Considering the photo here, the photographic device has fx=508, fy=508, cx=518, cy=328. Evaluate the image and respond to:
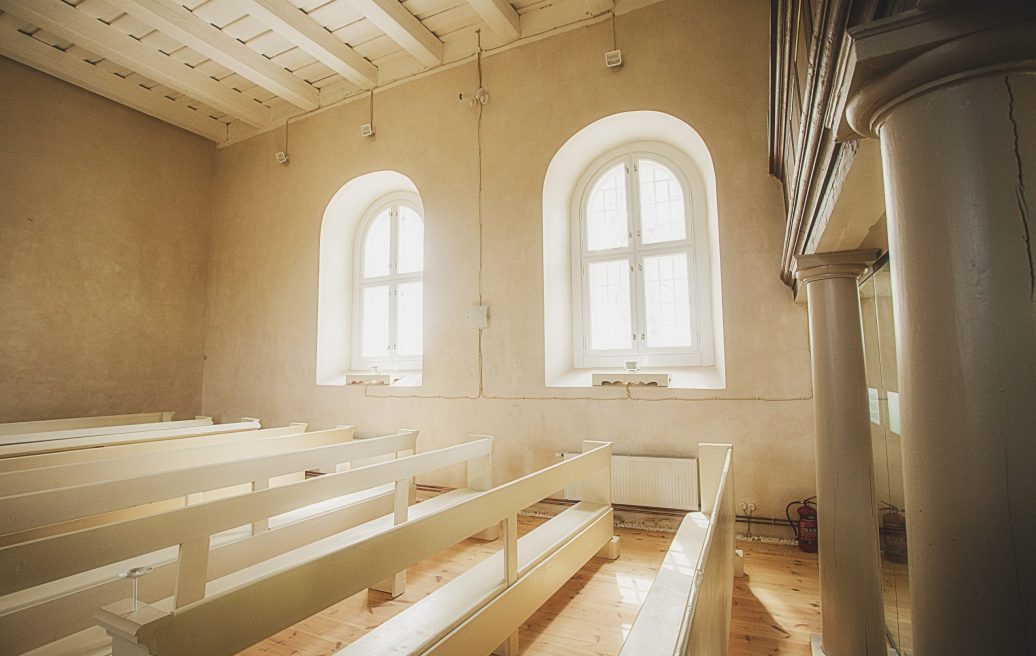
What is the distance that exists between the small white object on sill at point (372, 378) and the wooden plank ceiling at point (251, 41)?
320 centimetres

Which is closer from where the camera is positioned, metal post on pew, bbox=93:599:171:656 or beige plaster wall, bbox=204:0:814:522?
metal post on pew, bbox=93:599:171:656

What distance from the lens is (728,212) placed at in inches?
155

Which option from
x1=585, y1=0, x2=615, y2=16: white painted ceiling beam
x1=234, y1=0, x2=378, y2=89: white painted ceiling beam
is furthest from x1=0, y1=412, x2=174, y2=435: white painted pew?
x1=585, y1=0, x2=615, y2=16: white painted ceiling beam

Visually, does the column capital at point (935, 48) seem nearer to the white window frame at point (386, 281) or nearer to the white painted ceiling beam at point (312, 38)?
the white painted ceiling beam at point (312, 38)

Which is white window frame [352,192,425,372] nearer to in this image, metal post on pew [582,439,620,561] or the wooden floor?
metal post on pew [582,439,620,561]

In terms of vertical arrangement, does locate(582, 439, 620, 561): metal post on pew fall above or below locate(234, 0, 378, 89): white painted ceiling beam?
below

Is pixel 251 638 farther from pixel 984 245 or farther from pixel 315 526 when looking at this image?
pixel 315 526

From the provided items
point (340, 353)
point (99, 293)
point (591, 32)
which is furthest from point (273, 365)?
point (591, 32)

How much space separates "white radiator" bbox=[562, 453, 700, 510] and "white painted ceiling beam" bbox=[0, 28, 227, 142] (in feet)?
21.6

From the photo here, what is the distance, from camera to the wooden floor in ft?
7.61

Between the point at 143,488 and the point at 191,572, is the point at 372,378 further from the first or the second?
the point at 191,572

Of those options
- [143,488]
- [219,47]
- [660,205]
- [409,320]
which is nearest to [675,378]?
[660,205]

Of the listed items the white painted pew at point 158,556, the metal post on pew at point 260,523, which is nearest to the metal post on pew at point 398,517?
the white painted pew at point 158,556

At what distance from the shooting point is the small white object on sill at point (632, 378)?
13.3ft
